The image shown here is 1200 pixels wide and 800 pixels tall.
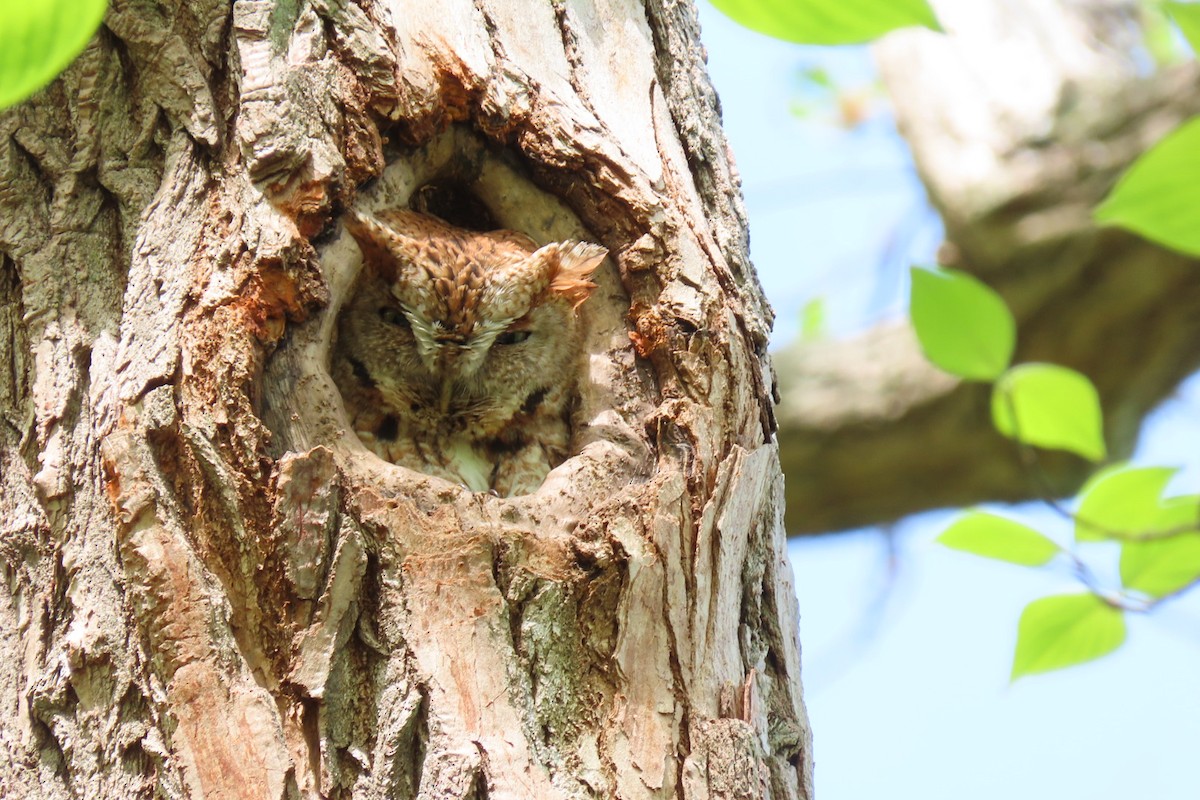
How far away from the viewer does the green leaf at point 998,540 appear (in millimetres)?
1535

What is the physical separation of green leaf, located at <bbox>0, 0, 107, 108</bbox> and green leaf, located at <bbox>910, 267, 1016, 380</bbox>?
2.83ft

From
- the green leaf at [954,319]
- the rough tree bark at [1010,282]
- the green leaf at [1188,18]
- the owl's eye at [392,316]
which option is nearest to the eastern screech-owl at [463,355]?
the owl's eye at [392,316]

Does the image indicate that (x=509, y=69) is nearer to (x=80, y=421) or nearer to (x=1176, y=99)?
(x=80, y=421)

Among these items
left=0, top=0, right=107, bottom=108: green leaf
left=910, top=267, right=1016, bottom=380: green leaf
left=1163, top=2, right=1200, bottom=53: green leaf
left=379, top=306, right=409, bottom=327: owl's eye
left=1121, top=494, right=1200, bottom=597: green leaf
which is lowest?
left=1121, top=494, right=1200, bottom=597: green leaf

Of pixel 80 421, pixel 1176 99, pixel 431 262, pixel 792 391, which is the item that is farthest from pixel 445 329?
pixel 1176 99

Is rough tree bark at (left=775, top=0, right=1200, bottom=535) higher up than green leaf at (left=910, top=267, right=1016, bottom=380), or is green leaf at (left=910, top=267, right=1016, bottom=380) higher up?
rough tree bark at (left=775, top=0, right=1200, bottom=535)

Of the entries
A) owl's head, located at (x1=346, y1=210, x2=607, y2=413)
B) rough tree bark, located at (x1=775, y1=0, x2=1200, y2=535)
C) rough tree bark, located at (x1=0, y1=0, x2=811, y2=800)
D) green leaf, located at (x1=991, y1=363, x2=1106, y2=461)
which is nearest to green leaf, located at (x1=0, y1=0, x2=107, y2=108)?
rough tree bark, located at (x1=0, y1=0, x2=811, y2=800)

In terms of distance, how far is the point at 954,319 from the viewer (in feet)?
4.34

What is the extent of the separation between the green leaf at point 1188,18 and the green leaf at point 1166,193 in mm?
96

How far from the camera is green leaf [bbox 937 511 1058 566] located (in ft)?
5.04

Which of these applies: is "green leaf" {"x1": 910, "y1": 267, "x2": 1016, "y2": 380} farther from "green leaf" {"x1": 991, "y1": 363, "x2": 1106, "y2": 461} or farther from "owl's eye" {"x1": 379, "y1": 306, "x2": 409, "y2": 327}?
"owl's eye" {"x1": 379, "y1": 306, "x2": 409, "y2": 327}

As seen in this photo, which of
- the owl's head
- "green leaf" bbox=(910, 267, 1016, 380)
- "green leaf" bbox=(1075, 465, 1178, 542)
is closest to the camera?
"green leaf" bbox=(910, 267, 1016, 380)

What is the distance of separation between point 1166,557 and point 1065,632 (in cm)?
16

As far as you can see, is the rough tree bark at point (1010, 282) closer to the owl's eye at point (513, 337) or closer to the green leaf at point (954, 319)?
the owl's eye at point (513, 337)
